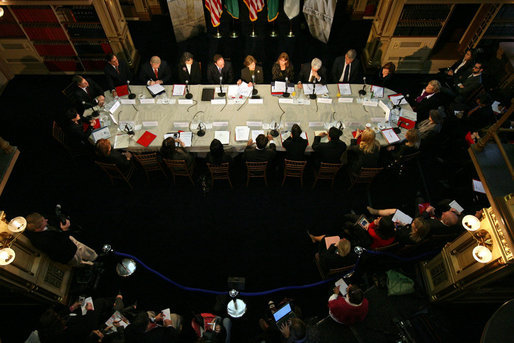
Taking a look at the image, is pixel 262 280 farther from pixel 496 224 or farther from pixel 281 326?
pixel 496 224

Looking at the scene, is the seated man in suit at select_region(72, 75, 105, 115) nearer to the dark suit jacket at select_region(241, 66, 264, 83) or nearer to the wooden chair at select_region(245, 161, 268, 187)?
the dark suit jacket at select_region(241, 66, 264, 83)

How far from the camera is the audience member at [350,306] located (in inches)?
154

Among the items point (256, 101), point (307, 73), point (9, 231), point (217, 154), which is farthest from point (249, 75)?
point (9, 231)

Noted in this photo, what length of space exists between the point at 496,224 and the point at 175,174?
207 inches

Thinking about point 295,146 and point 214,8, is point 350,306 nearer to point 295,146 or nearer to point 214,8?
point 295,146

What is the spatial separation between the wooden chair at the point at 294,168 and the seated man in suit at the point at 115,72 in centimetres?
434

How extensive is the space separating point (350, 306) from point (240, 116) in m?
3.96

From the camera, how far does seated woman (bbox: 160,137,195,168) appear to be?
534 cm

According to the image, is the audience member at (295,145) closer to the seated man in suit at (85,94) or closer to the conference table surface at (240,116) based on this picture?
the conference table surface at (240,116)

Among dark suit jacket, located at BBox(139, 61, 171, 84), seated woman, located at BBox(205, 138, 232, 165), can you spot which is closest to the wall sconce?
seated woman, located at BBox(205, 138, 232, 165)

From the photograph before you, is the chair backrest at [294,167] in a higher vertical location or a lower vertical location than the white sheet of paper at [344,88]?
lower

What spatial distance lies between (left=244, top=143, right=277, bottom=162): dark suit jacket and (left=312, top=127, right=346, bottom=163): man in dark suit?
80 centimetres

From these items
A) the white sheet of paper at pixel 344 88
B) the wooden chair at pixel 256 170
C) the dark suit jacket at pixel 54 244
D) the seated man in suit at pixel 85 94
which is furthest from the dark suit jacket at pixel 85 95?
the white sheet of paper at pixel 344 88

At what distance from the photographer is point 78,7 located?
700 centimetres
